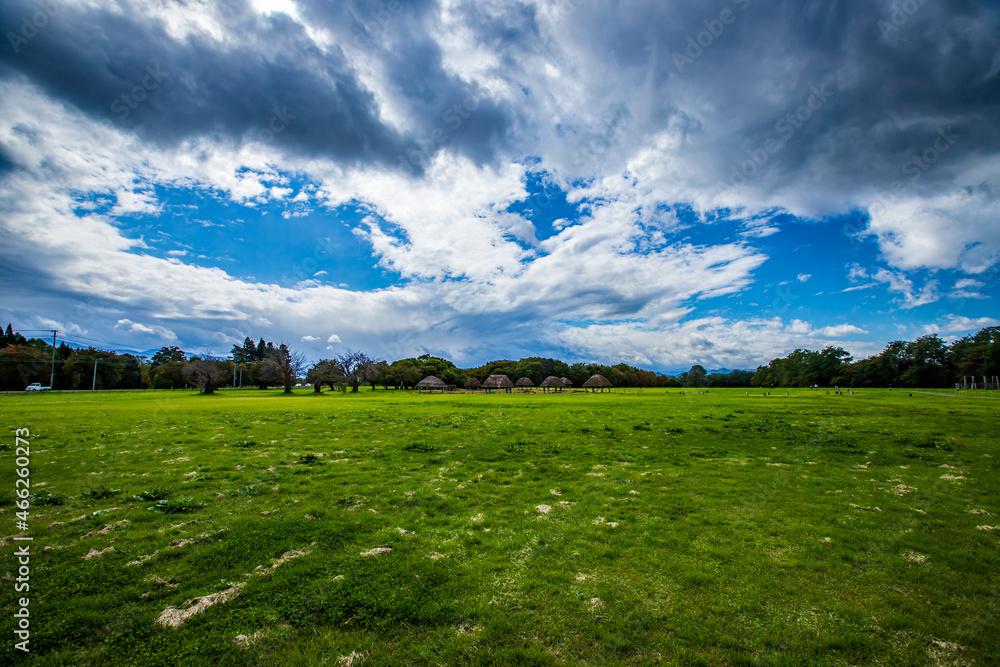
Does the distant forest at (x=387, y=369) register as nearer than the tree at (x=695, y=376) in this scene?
Yes

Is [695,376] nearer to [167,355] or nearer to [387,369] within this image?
[387,369]

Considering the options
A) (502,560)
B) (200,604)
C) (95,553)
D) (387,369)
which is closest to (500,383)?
(387,369)

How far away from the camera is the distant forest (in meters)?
83.8

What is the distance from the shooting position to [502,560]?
6.90 metres

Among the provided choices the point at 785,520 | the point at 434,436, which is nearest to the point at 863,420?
the point at 785,520

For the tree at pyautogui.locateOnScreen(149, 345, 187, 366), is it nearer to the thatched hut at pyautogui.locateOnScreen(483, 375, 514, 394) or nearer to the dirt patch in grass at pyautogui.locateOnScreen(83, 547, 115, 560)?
the thatched hut at pyautogui.locateOnScreen(483, 375, 514, 394)

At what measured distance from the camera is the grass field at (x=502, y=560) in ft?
15.6

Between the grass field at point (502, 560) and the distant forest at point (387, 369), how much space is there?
82.0 m

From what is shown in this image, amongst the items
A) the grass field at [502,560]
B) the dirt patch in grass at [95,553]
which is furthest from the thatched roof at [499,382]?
the dirt patch in grass at [95,553]

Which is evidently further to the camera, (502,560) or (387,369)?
(387,369)

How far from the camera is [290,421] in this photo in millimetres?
25344

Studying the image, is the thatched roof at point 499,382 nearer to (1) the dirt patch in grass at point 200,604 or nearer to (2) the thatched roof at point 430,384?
(2) the thatched roof at point 430,384

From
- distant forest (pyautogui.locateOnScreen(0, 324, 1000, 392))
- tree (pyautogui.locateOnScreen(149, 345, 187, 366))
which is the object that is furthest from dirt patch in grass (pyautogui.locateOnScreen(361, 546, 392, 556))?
tree (pyautogui.locateOnScreen(149, 345, 187, 366))

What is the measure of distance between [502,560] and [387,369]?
120 metres
